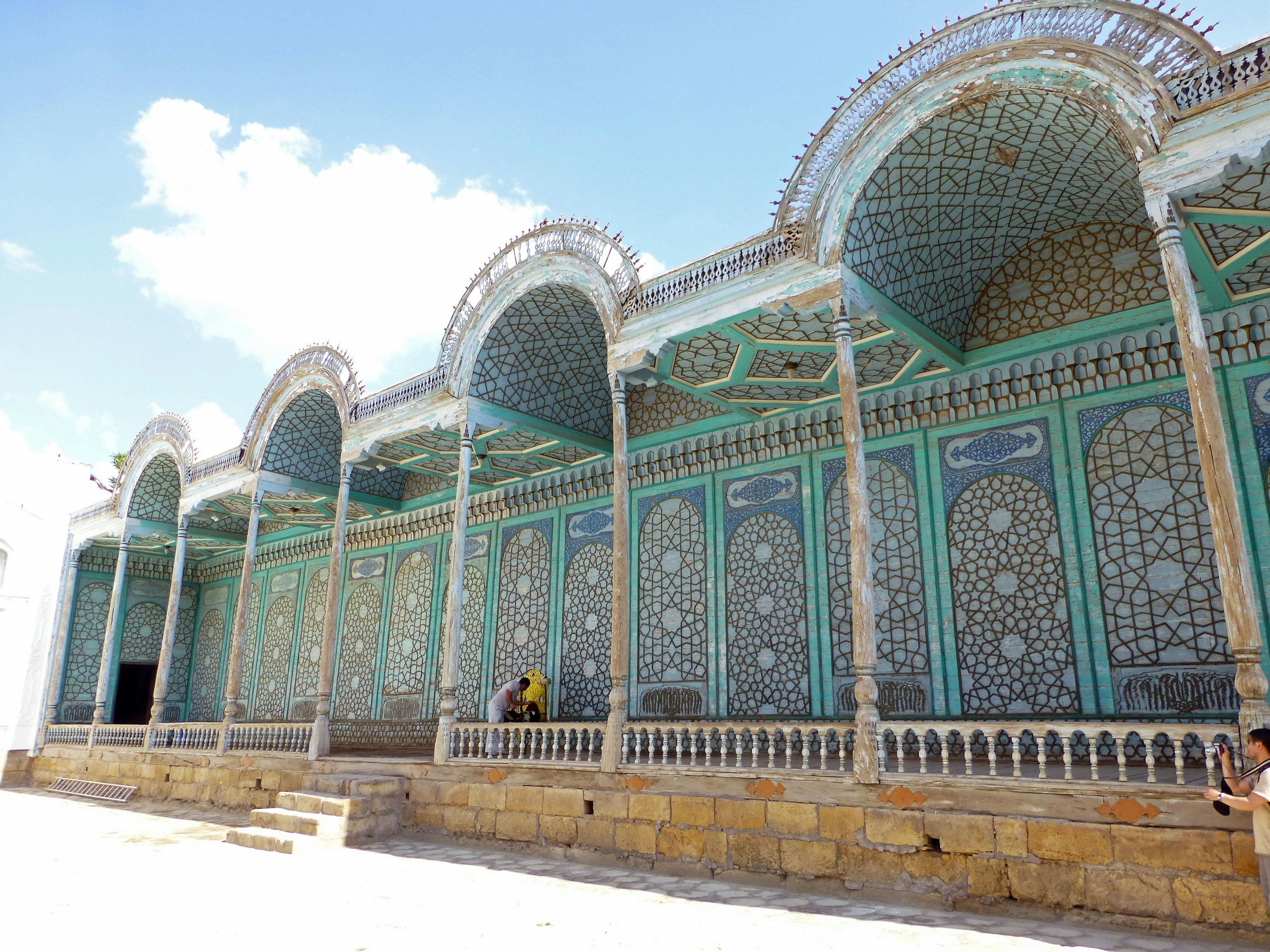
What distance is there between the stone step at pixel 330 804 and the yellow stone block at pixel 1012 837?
19.0 ft

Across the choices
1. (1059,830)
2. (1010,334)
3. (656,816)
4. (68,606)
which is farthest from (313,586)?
(1059,830)

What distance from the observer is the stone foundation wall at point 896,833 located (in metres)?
4.62

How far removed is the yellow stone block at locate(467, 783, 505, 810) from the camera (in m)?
8.15

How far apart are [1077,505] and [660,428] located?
16.6 feet

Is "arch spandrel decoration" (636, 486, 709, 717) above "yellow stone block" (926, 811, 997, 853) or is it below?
above

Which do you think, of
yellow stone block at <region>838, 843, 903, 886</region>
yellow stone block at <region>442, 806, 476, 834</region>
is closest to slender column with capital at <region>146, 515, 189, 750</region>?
yellow stone block at <region>442, 806, 476, 834</region>

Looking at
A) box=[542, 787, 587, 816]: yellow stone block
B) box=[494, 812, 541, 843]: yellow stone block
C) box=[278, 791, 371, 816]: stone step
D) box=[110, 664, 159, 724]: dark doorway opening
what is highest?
box=[110, 664, 159, 724]: dark doorway opening

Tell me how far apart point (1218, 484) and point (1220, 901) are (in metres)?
2.20

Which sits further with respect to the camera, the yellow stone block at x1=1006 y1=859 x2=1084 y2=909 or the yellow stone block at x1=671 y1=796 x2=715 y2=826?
the yellow stone block at x1=671 y1=796 x2=715 y2=826

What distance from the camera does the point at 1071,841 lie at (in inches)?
197

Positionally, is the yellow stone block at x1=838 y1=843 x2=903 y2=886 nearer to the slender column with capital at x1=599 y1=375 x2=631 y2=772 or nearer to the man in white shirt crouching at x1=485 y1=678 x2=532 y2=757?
the slender column with capital at x1=599 y1=375 x2=631 y2=772

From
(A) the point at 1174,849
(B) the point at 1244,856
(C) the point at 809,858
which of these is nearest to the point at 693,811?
(C) the point at 809,858

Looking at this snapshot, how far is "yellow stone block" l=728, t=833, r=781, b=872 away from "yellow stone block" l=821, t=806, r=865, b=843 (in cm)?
41

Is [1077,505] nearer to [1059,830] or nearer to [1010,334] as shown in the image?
[1010,334]
